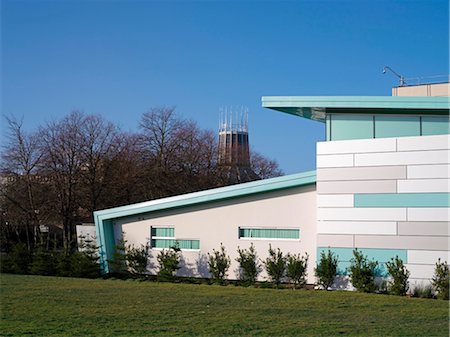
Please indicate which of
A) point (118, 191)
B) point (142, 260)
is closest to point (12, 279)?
point (142, 260)

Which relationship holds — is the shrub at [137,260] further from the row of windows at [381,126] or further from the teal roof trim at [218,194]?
the row of windows at [381,126]

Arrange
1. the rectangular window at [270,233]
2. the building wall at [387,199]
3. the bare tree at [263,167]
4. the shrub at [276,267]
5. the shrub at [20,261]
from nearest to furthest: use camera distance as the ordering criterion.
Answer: the building wall at [387,199] → the shrub at [276,267] → the rectangular window at [270,233] → the shrub at [20,261] → the bare tree at [263,167]

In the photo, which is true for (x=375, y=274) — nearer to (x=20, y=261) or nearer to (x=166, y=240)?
(x=166, y=240)

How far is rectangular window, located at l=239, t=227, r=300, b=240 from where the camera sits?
21.3m

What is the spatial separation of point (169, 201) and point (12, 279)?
5739 millimetres

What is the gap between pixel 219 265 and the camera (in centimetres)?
2208

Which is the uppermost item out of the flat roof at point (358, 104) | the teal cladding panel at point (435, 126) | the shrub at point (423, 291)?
the flat roof at point (358, 104)

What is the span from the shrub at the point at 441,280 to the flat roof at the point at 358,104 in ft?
13.8

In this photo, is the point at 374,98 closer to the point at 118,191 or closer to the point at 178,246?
the point at 178,246

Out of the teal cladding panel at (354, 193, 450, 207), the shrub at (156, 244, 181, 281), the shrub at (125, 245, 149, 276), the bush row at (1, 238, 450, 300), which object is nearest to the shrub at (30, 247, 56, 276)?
the bush row at (1, 238, 450, 300)

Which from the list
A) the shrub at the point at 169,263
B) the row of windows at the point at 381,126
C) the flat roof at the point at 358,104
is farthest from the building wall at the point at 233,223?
the flat roof at the point at 358,104

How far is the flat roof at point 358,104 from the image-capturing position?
60.8 feet

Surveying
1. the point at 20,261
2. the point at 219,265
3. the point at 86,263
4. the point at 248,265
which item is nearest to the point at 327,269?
the point at 248,265

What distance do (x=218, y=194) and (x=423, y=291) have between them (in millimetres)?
7413
